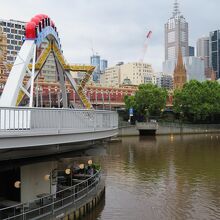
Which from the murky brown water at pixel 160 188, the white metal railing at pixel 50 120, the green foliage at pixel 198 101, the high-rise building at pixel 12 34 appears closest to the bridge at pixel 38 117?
the white metal railing at pixel 50 120

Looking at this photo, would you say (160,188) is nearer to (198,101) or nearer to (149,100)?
(149,100)

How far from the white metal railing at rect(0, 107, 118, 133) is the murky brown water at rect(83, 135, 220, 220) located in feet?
9.45

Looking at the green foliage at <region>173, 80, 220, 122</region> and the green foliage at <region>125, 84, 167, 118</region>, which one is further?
the green foliage at <region>173, 80, 220, 122</region>

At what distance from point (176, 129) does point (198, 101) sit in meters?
11.9

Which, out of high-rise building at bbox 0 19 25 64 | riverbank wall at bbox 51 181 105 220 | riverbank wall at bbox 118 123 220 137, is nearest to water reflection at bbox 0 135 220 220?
riverbank wall at bbox 51 181 105 220

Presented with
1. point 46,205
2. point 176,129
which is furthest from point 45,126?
point 176,129

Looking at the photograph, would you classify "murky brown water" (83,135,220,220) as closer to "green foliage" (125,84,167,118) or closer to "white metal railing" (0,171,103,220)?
"white metal railing" (0,171,103,220)

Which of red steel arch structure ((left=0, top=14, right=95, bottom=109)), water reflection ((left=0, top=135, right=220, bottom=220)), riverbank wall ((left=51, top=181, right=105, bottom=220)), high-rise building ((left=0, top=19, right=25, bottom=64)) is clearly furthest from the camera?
high-rise building ((left=0, top=19, right=25, bottom=64))

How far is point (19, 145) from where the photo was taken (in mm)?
15211

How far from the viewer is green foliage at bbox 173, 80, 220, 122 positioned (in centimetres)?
10731

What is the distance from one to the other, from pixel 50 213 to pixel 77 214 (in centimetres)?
237

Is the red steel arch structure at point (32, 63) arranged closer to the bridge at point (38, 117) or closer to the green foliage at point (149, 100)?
the bridge at point (38, 117)

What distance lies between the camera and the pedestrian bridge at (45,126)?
15109mm

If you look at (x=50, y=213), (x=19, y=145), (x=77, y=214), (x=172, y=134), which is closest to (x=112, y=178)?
(x=77, y=214)
